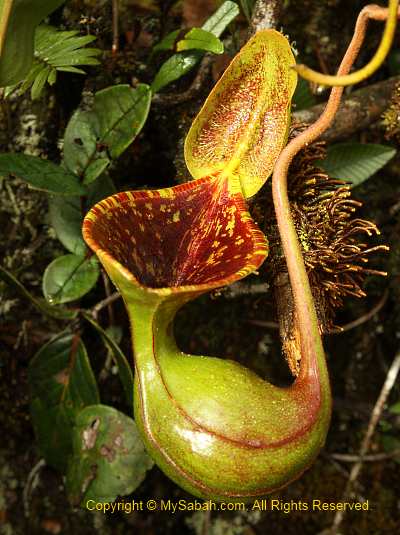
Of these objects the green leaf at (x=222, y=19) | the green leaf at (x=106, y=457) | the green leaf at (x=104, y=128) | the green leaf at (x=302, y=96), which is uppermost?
the green leaf at (x=222, y=19)

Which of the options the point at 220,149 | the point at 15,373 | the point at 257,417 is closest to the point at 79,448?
the point at 15,373

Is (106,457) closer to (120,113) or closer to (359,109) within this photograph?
(120,113)

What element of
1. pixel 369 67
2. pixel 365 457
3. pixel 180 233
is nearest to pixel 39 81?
pixel 180 233

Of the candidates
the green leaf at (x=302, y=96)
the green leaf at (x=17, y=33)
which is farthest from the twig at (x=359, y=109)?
the green leaf at (x=17, y=33)

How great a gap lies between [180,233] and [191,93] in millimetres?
485

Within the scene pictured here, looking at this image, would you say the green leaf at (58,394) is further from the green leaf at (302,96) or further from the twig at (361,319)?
the green leaf at (302,96)

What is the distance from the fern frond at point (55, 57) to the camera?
111cm

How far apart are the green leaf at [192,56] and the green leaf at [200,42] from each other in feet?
0.09

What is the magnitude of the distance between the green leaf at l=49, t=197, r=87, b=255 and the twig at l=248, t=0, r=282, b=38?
610mm

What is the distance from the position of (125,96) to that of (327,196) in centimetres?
52

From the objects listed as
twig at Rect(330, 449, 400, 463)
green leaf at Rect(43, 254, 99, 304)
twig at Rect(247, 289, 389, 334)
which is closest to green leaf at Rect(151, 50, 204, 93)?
green leaf at Rect(43, 254, 99, 304)

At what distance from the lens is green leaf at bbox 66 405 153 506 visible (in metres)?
1.33

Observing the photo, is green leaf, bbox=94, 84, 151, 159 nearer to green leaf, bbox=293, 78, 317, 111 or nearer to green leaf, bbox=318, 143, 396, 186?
green leaf, bbox=293, 78, 317, 111

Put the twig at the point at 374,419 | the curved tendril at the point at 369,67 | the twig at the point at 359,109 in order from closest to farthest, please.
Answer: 1. the curved tendril at the point at 369,67
2. the twig at the point at 359,109
3. the twig at the point at 374,419
